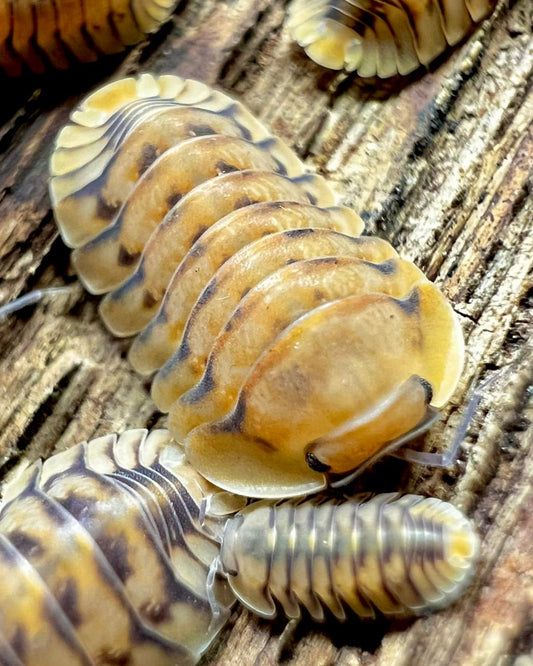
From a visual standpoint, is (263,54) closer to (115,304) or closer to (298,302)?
(115,304)

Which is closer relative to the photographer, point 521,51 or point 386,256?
point 386,256

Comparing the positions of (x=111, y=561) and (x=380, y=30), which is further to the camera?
(x=380, y=30)

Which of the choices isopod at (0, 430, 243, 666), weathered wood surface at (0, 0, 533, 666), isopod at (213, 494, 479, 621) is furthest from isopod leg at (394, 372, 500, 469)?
isopod at (0, 430, 243, 666)

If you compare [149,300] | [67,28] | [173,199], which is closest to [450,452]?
[149,300]

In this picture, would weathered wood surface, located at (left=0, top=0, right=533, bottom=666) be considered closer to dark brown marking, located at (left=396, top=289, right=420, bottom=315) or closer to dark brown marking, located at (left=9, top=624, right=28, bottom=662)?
dark brown marking, located at (left=396, top=289, right=420, bottom=315)

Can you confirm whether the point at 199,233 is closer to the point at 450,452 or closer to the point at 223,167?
the point at 223,167

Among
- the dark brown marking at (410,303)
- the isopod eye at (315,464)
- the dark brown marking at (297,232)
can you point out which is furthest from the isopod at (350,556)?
the dark brown marking at (297,232)

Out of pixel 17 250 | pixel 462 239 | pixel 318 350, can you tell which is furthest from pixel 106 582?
pixel 462 239
